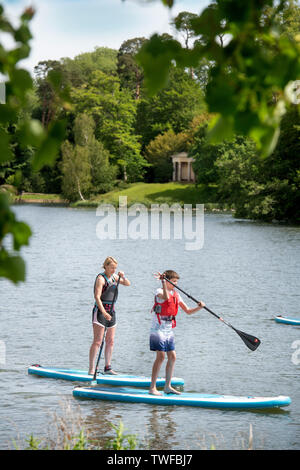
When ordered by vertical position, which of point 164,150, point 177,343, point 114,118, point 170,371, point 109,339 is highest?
point 114,118

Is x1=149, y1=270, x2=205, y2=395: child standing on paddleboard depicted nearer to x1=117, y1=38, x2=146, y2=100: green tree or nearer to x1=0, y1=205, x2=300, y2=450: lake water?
x1=0, y1=205, x2=300, y2=450: lake water

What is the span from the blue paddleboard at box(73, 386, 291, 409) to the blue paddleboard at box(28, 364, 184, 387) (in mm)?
613

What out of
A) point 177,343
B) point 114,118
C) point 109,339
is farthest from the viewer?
point 114,118

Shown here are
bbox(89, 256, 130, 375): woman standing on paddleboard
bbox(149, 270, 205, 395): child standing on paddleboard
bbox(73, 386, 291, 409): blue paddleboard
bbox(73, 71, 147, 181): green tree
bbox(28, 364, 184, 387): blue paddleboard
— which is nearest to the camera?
bbox(149, 270, 205, 395): child standing on paddleboard

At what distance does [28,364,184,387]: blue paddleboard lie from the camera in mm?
11141

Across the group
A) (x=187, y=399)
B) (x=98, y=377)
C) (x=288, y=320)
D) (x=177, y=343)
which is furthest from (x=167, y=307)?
(x=288, y=320)

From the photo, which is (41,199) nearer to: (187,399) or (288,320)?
(288,320)

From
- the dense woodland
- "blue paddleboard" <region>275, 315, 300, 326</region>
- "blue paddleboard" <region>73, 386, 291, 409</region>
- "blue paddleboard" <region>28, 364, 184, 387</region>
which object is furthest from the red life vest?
the dense woodland

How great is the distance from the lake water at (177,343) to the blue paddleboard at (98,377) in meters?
0.21

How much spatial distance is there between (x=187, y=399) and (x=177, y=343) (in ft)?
16.9

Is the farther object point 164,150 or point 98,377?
point 164,150

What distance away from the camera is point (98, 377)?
37.1 ft

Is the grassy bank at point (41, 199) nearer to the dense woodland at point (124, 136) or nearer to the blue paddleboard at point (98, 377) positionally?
the dense woodland at point (124, 136)
